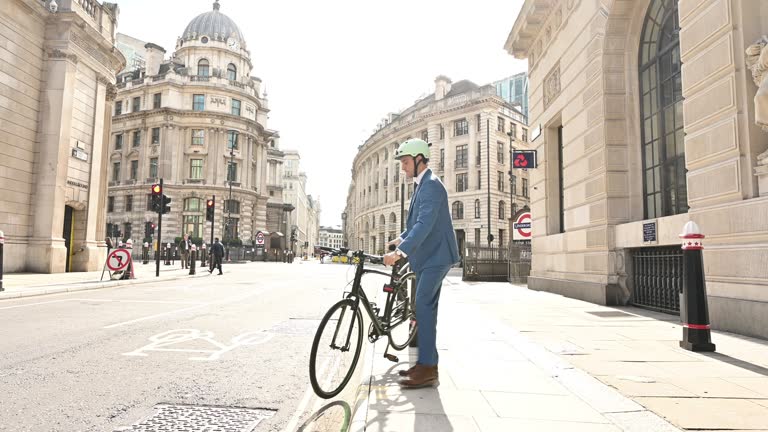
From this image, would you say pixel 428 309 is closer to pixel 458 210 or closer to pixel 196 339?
pixel 196 339

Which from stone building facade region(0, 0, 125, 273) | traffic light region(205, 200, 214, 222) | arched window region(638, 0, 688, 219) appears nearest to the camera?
arched window region(638, 0, 688, 219)

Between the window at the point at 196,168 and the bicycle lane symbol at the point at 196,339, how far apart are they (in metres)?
53.5

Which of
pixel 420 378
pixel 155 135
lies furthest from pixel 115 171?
pixel 420 378

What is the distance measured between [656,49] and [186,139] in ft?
180

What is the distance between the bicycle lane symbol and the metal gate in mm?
6532

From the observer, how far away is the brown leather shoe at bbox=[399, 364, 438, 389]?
11.8 ft

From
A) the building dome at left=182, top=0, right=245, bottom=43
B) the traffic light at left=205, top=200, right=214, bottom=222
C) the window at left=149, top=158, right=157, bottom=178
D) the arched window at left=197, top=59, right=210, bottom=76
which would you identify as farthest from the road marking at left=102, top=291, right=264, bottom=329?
the building dome at left=182, top=0, right=245, bottom=43

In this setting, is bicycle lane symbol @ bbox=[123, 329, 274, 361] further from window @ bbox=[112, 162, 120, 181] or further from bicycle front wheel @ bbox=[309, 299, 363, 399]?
window @ bbox=[112, 162, 120, 181]

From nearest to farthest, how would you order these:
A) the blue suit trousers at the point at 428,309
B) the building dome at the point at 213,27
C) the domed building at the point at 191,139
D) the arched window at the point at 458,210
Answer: the blue suit trousers at the point at 428,309, the arched window at the point at 458,210, the domed building at the point at 191,139, the building dome at the point at 213,27

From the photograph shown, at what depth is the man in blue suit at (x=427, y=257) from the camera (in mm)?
3672

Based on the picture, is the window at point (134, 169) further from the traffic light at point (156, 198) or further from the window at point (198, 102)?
the traffic light at point (156, 198)

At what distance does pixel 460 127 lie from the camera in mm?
53031

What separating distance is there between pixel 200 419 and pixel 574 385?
→ 107 inches

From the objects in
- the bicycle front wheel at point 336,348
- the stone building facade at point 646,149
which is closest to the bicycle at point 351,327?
the bicycle front wheel at point 336,348
